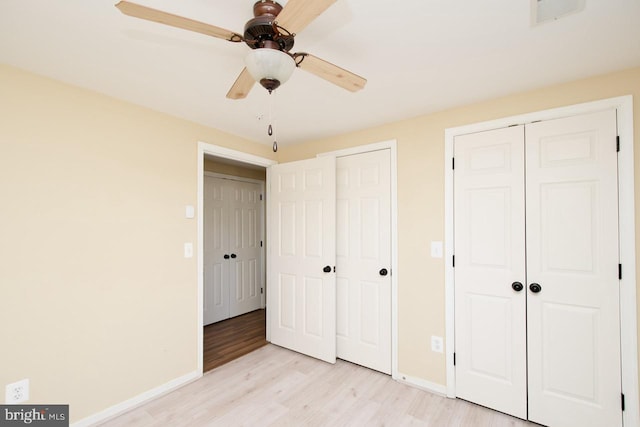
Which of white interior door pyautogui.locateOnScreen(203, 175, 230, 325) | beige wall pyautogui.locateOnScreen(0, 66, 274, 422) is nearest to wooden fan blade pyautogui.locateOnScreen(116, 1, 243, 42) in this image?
beige wall pyautogui.locateOnScreen(0, 66, 274, 422)

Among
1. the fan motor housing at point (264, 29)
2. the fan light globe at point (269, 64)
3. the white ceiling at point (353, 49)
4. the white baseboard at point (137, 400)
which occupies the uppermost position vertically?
the white ceiling at point (353, 49)

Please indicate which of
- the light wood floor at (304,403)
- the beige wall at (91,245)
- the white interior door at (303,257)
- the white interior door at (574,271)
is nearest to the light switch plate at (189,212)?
the beige wall at (91,245)

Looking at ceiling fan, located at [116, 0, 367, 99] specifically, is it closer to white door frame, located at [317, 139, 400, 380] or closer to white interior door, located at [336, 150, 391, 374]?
white door frame, located at [317, 139, 400, 380]

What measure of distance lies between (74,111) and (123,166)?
444 millimetres

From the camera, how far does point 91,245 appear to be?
1970mm

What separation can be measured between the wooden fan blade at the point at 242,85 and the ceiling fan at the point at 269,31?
0.21 meters

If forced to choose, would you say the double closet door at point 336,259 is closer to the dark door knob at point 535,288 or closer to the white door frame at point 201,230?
the white door frame at point 201,230

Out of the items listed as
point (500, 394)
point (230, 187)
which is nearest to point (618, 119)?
point (500, 394)

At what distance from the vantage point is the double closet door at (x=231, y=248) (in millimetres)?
3949

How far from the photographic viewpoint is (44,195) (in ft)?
5.85

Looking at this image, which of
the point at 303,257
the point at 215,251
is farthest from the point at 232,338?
the point at 303,257

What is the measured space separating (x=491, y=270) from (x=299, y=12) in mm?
2124

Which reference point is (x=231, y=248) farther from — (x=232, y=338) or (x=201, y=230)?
(x=201, y=230)

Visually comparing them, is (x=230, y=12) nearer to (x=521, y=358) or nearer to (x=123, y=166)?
(x=123, y=166)
